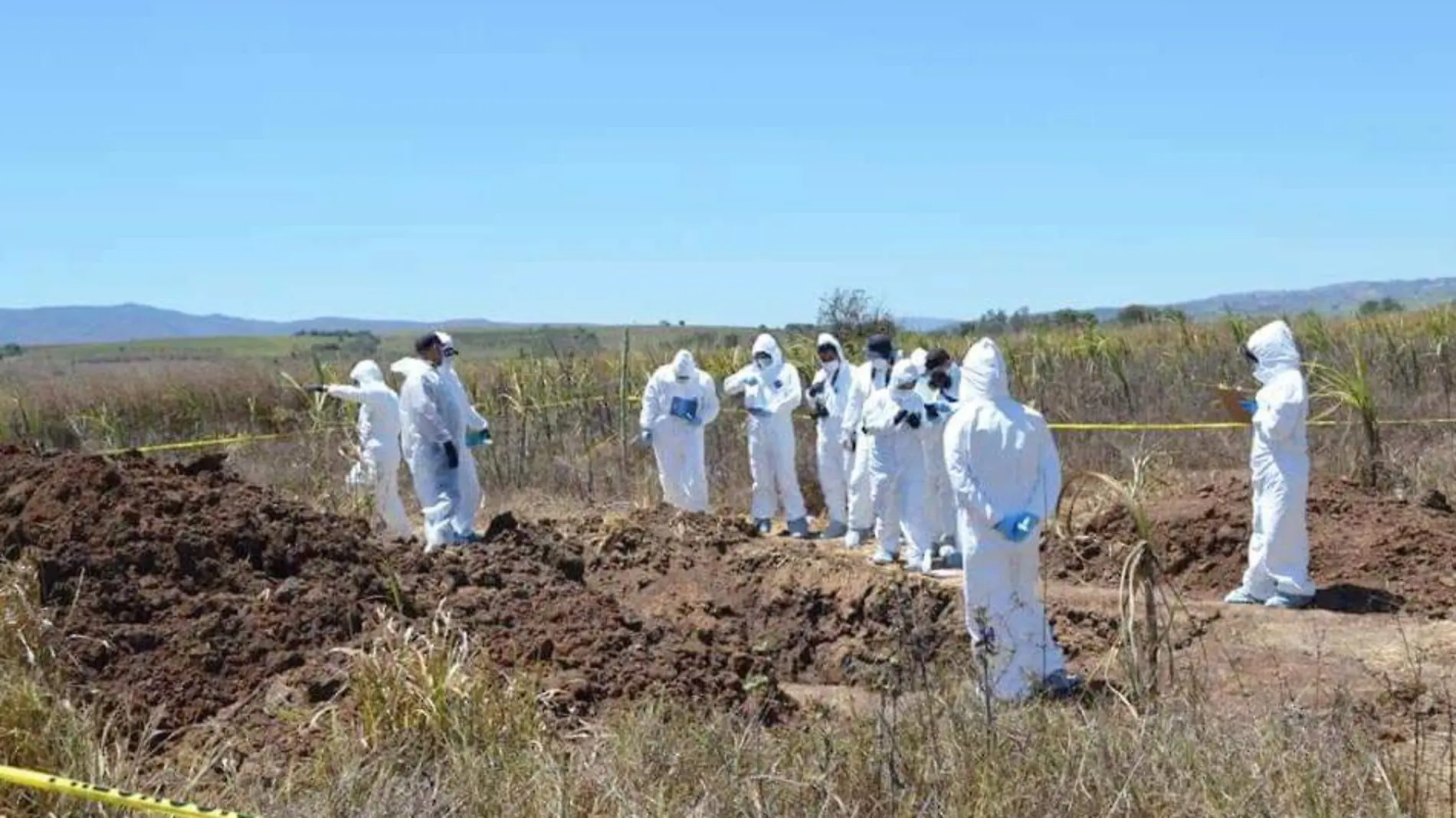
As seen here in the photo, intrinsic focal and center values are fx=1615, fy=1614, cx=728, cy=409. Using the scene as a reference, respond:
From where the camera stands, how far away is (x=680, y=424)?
1628 cm

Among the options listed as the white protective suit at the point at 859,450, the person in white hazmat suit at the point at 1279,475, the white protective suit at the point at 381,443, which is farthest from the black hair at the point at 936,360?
the white protective suit at the point at 381,443

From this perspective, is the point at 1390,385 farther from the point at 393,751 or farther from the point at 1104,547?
the point at 393,751

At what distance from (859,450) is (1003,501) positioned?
5.64 metres

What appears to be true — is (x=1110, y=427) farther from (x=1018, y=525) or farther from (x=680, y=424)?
(x=1018, y=525)

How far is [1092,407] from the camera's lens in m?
21.1

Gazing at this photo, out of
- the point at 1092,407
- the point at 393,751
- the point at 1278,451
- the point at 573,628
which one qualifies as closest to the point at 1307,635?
the point at 1278,451

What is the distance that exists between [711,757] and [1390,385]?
58.8 feet

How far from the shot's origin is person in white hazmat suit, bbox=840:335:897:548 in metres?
13.9

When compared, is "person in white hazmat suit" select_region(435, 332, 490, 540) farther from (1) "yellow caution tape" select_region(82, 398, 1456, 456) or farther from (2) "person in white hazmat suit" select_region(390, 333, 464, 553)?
(1) "yellow caution tape" select_region(82, 398, 1456, 456)

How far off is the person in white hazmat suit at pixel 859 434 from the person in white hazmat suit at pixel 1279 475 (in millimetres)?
3587

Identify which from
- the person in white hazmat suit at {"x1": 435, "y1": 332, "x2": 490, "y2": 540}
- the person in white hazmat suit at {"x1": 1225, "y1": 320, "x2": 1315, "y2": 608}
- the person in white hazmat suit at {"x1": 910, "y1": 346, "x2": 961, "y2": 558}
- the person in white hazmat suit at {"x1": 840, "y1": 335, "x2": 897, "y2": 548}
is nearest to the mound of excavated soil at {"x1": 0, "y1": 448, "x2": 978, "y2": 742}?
the person in white hazmat suit at {"x1": 435, "y1": 332, "x2": 490, "y2": 540}

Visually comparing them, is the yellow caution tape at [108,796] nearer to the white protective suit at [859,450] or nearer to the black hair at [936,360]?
the black hair at [936,360]

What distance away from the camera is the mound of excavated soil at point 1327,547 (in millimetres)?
11273

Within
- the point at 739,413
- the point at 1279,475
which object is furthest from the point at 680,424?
the point at 1279,475
